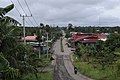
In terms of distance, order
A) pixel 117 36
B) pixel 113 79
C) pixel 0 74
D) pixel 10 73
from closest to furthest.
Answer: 1. pixel 10 73
2. pixel 0 74
3. pixel 113 79
4. pixel 117 36

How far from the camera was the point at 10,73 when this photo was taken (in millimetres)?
20500

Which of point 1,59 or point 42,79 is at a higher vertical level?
point 1,59

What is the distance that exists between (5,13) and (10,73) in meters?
5.21

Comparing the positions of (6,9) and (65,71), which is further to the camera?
(65,71)

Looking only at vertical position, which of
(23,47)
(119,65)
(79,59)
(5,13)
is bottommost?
(79,59)

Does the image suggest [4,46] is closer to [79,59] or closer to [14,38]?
[14,38]

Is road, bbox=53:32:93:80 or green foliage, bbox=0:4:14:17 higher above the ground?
green foliage, bbox=0:4:14:17

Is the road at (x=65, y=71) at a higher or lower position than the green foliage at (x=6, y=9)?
lower

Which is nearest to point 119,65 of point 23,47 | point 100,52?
point 23,47

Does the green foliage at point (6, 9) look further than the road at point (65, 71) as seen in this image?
No

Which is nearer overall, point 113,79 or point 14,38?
point 14,38

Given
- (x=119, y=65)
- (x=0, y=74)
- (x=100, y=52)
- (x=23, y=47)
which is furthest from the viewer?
(x=100, y=52)

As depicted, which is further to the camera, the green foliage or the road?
the road

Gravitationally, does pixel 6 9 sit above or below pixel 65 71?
above
